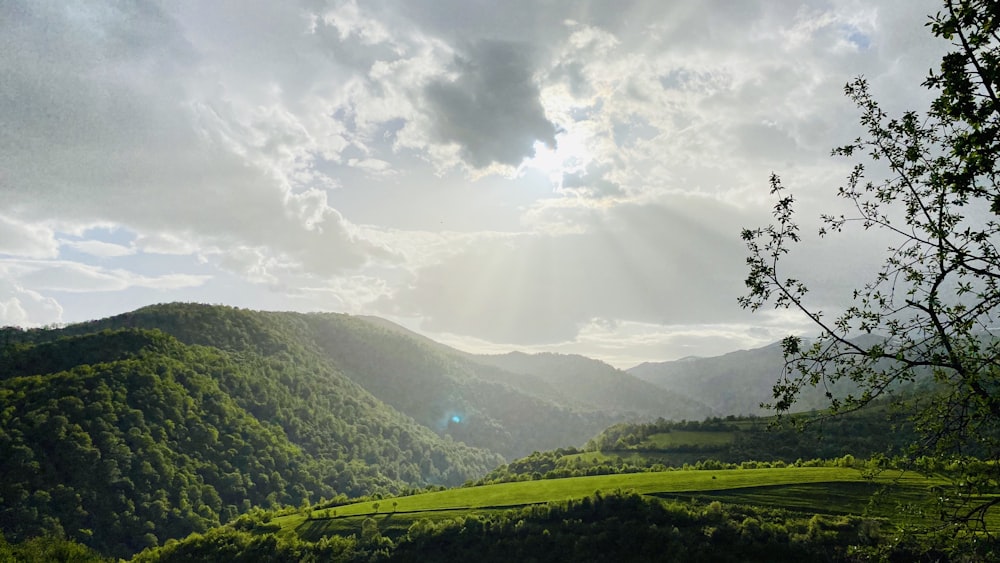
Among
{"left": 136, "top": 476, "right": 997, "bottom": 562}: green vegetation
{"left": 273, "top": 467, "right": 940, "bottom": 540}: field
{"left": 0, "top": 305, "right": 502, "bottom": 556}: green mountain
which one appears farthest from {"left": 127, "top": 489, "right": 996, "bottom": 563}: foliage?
{"left": 0, "top": 305, "right": 502, "bottom": 556}: green mountain

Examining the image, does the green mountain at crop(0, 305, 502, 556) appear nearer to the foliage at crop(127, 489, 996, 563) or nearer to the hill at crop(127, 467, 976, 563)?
the hill at crop(127, 467, 976, 563)

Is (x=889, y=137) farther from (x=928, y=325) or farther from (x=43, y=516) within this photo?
(x=43, y=516)

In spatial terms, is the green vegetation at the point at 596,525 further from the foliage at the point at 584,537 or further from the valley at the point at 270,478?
the valley at the point at 270,478

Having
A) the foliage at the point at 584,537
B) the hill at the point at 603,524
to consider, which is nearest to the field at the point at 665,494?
the hill at the point at 603,524

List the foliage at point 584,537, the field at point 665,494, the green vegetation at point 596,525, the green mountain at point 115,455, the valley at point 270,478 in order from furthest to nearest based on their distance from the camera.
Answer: the green mountain at point 115,455 < the valley at point 270,478 < the field at point 665,494 < the green vegetation at point 596,525 < the foliage at point 584,537

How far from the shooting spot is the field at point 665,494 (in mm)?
66338

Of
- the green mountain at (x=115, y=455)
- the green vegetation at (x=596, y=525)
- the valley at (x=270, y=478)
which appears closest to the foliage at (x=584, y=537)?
the green vegetation at (x=596, y=525)

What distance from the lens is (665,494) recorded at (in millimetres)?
79188

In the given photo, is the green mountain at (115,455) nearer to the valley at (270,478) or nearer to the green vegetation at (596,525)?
the valley at (270,478)

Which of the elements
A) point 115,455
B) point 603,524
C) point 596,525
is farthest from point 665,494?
point 115,455

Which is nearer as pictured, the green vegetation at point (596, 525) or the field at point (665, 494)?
the green vegetation at point (596, 525)

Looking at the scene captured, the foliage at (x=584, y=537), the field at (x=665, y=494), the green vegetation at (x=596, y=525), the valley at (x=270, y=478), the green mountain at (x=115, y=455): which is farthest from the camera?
the green mountain at (x=115, y=455)

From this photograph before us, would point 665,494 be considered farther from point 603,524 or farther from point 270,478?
point 270,478

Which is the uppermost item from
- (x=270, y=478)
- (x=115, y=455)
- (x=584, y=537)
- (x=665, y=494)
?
(x=665, y=494)
